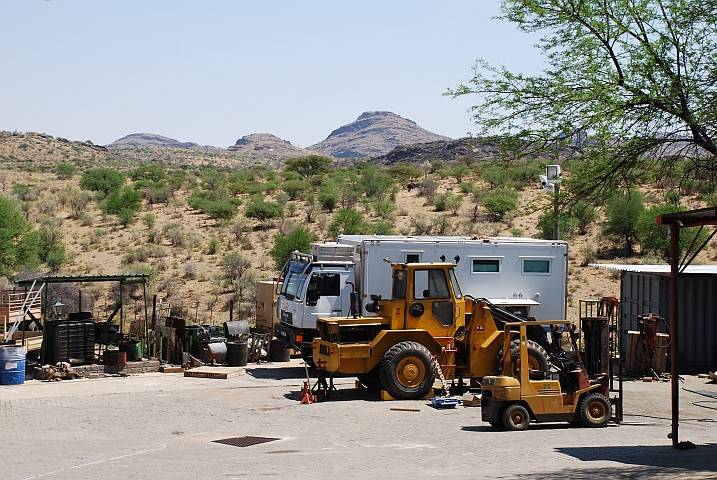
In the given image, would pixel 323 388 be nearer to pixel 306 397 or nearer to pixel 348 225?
pixel 306 397

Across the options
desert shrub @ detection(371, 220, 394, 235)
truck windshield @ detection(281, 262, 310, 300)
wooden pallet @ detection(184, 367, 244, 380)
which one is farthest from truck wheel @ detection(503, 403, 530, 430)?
desert shrub @ detection(371, 220, 394, 235)

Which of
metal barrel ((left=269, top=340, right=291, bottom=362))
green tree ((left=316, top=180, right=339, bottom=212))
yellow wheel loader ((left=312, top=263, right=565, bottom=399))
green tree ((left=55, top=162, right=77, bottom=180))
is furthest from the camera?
green tree ((left=55, top=162, right=77, bottom=180))

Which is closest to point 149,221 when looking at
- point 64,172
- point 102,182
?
point 102,182

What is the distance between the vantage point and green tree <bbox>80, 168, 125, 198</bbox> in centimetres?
5613

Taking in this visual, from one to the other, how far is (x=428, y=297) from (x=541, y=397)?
402 centimetres

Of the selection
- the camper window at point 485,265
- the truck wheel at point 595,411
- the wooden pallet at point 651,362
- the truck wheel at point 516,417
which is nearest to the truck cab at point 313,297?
the camper window at point 485,265

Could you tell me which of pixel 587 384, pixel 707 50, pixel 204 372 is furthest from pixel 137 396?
pixel 707 50

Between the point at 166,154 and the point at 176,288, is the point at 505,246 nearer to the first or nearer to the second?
the point at 176,288

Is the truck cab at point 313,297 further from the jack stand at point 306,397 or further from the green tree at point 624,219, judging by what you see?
the green tree at point 624,219

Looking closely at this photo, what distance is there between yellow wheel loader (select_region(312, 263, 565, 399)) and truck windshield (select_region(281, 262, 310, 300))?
2450 mm

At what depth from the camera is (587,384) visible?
13.8 metres

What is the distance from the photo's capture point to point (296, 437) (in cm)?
1341

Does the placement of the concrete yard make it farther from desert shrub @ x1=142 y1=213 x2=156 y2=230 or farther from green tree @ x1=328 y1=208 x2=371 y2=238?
desert shrub @ x1=142 y1=213 x2=156 y2=230

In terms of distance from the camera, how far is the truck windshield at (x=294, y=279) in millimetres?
19781
